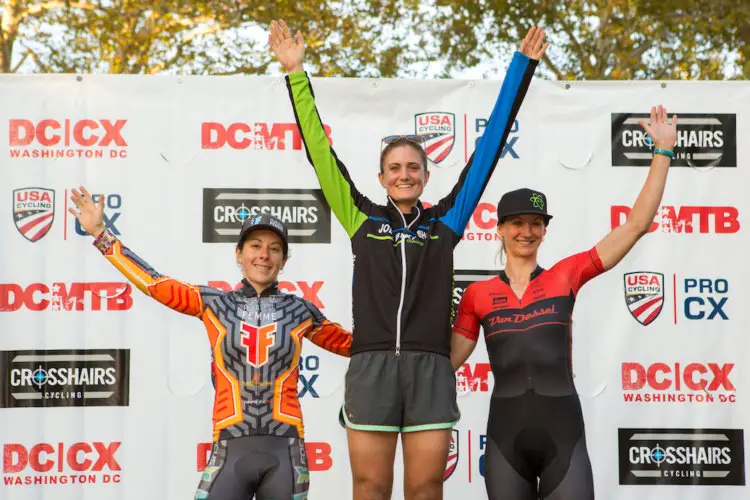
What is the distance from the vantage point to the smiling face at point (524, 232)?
3508 mm

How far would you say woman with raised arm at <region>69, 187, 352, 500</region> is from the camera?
3266 millimetres

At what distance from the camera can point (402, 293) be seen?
3.32m

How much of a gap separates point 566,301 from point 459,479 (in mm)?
1766

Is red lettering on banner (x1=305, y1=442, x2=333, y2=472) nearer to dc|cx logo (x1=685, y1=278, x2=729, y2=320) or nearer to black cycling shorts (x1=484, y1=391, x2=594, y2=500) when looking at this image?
black cycling shorts (x1=484, y1=391, x2=594, y2=500)

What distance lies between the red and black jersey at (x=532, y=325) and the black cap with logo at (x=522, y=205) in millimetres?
249

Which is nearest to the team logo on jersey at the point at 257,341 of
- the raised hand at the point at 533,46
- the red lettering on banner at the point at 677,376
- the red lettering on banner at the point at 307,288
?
the red lettering on banner at the point at 307,288

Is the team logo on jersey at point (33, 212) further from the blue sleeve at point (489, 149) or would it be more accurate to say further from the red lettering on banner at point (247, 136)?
the blue sleeve at point (489, 149)

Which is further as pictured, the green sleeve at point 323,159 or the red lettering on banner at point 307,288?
the red lettering on banner at point 307,288

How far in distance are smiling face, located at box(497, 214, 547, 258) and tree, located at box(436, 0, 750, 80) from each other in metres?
8.46

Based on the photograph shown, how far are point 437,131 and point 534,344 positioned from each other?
1848 millimetres

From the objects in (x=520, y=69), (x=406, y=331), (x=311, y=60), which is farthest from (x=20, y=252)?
(x=311, y=60)

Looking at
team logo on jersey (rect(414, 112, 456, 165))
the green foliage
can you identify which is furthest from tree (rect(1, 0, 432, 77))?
team logo on jersey (rect(414, 112, 456, 165))

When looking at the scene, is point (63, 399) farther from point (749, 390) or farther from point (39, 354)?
point (749, 390)

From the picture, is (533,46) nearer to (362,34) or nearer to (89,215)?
(89,215)
